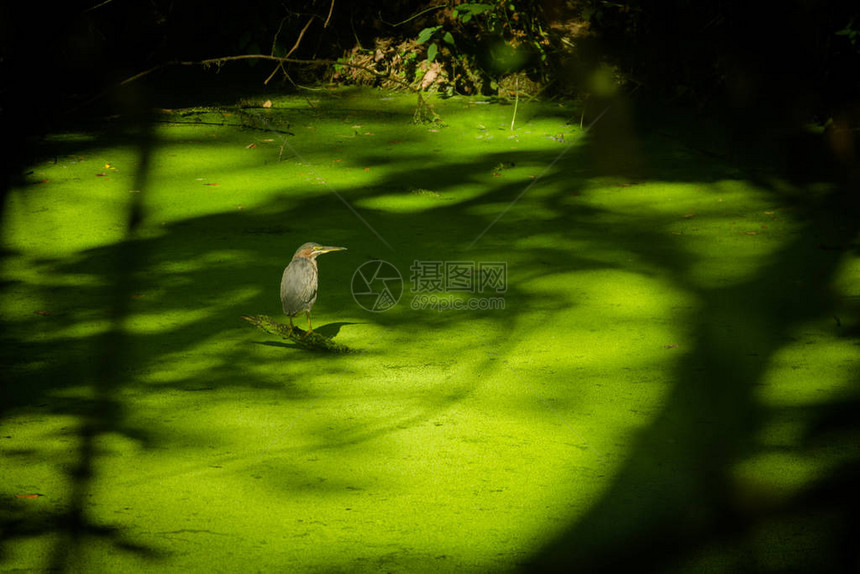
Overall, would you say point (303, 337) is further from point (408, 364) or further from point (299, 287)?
point (408, 364)

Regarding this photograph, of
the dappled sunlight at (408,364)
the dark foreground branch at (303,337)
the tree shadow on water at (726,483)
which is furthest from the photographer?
the dark foreground branch at (303,337)

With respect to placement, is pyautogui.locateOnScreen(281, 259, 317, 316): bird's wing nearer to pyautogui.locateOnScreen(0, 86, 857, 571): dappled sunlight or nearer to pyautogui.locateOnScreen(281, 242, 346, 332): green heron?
pyautogui.locateOnScreen(281, 242, 346, 332): green heron

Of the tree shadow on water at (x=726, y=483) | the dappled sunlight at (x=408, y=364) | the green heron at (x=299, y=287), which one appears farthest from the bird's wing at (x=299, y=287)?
the tree shadow on water at (x=726, y=483)

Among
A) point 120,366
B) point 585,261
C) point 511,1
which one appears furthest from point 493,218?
point 120,366

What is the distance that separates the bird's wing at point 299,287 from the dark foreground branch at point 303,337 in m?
0.06

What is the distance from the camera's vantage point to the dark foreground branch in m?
2.82

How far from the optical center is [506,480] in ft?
6.94

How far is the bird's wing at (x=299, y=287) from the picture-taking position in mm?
2844

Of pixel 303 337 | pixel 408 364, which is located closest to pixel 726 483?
pixel 408 364

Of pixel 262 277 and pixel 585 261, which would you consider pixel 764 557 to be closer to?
pixel 585 261

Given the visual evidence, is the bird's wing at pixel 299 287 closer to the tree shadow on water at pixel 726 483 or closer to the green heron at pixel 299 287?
the green heron at pixel 299 287

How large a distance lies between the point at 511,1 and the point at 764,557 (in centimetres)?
249

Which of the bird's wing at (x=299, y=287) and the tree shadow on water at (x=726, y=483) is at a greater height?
the bird's wing at (x=299, y=287)

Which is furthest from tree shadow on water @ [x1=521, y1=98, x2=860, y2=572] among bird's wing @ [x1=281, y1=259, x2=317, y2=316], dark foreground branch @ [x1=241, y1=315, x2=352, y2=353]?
bird's wing @ [x1=281, y1=259, x2=317, y2=316]
